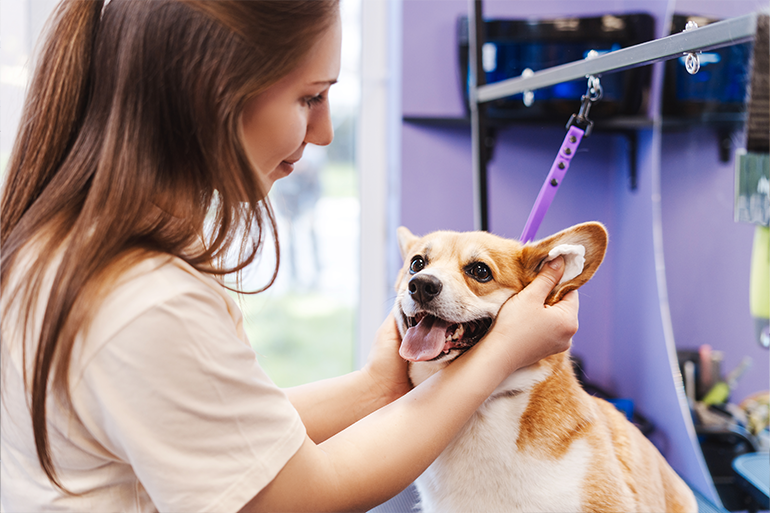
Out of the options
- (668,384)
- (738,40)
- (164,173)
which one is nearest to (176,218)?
(164,173)

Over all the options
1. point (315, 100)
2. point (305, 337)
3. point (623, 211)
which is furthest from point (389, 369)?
point (305, 337)

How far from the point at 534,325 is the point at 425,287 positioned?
160mm

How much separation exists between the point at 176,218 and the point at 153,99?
12 centimetres

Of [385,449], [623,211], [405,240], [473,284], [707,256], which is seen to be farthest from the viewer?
[623,211]

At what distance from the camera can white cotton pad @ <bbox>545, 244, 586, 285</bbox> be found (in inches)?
28.0

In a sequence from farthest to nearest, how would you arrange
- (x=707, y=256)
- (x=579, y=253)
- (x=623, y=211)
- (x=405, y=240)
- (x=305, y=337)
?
1. (x=305, y=337)
2. (x=623, y=211)
3. (x=707, y=256)
4. (x=405, y=240)
5. (x=579, y=253)

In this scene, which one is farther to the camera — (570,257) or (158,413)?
(570,257)

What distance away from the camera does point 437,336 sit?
2.52 ft

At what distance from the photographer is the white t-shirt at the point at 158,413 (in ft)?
1.53

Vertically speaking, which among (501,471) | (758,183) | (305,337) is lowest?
Result: (305,337)

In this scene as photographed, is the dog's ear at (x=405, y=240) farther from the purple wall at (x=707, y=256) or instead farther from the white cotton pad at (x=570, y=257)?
the purple wall at (x=707, y=256)

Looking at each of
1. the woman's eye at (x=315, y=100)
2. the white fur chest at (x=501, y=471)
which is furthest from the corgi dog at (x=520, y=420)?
the woman's eye at (x=315, y=100)

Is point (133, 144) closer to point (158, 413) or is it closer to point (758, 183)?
point (158, 413)

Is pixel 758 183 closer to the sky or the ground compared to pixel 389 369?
closer to the sky
